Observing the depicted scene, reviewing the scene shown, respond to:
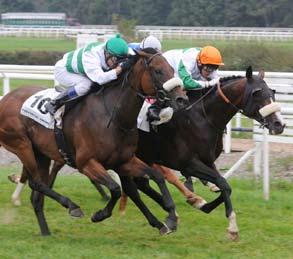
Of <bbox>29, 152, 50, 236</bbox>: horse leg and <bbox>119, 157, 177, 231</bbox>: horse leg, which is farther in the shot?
<bbox>29, 152, 50, 236</bbox>: horse leg

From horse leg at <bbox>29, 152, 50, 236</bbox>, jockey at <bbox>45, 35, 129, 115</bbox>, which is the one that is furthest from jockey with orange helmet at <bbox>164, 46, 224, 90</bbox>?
horse leg at <bbox>29, 152, 50, 236</bbox>

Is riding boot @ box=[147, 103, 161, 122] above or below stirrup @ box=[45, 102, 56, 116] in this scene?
below

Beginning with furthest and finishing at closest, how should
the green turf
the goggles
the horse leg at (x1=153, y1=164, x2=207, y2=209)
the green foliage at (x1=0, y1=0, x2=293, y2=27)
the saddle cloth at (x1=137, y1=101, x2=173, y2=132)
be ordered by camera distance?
the green foliage at (x1=0, y1=0, x2=293, y2=27), the green turf, the goggles, the horse leg at (x1=153, y1=164, x2=207, y2=209), the saddle cloth at (x1=137, y1=101, x2=173, y2=132)

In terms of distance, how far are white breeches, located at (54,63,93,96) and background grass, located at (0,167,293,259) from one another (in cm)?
120

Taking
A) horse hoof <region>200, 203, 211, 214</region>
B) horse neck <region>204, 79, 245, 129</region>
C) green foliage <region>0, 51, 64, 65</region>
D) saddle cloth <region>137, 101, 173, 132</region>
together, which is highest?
horse neck <region>204, 79, 245, 129</region>

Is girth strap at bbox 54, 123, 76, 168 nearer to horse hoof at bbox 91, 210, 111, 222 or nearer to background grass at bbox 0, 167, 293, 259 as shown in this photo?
horse hoof at bbox 91, 210, 111, 222

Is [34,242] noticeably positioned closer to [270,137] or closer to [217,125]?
[217,125]

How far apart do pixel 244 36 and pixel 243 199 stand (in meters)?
27.4

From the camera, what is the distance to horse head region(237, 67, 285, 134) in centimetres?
652

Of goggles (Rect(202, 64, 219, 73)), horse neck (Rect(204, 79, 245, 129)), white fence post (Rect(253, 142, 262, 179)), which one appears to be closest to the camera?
horse neck (Rect(204, 79, 245, 129))

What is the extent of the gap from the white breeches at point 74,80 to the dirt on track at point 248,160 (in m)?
3.53

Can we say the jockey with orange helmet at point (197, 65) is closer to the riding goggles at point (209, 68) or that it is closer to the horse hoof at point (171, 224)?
the riding goggles at point (209, 68)

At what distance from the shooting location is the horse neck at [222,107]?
6844 mm

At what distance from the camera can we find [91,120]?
6.50 metres
